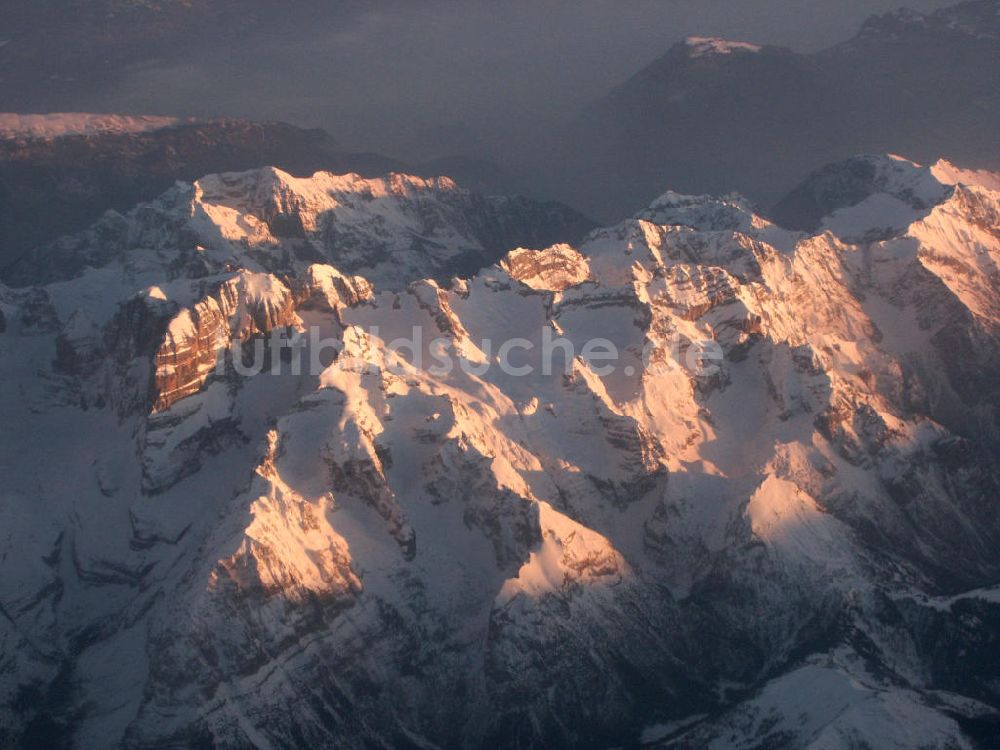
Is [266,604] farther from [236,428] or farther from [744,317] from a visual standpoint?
[744,317]

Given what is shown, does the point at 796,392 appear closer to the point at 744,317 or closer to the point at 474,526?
the point at 744,317

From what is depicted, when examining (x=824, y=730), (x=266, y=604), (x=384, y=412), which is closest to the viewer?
(x=824, y=730)

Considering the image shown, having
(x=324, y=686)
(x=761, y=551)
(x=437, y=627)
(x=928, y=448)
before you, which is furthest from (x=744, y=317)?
(x=324, y=686)

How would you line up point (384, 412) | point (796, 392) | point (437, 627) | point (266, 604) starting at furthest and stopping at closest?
point (796, 392) → point (384, 412) → point (437, 627) → point (266, 604)

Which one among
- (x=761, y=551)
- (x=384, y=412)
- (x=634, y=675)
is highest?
(x=384, y=412)

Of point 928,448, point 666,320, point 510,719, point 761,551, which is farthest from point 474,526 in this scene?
point 928,448

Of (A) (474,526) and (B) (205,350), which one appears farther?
(B) (205,350)

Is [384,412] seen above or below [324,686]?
above
